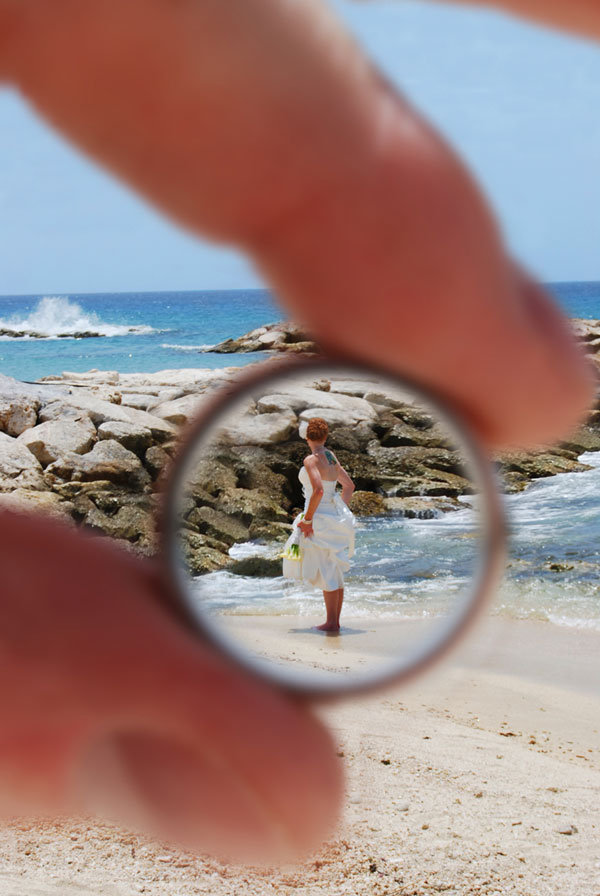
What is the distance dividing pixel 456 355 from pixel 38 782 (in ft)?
3.68

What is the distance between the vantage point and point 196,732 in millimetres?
1473

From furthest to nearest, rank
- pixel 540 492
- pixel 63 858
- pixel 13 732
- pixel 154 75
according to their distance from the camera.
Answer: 1. pixel 540 492
2. pixel 63 858
3. pixel 13 732
4. pixel 154 75

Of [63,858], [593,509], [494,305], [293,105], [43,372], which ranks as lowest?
[63,858]

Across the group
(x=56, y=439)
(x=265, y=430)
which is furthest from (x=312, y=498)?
(x=56, y=439)

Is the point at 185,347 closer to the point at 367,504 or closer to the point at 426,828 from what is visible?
the point at 367,504

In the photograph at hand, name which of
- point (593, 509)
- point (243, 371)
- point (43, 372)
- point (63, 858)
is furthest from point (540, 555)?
point (43, 372)

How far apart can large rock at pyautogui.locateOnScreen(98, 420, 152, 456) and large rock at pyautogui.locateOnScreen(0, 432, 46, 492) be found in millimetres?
1301

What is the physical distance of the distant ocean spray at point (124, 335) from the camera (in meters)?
38.0

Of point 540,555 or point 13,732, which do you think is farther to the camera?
point 540,555

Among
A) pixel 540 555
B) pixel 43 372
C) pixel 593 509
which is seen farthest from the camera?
pixel 43 372

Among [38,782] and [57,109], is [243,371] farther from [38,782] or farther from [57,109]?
[38,782]

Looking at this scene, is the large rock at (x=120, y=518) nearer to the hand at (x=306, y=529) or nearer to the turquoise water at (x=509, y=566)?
the turquoise water at (x=509, y=566)

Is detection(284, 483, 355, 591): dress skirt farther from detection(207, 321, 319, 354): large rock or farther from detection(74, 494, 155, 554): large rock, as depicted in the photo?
detection(207, 321, 319, 354): large rock

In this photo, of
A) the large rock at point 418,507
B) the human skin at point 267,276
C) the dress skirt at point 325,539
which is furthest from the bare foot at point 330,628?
the human skin at point 267,276
